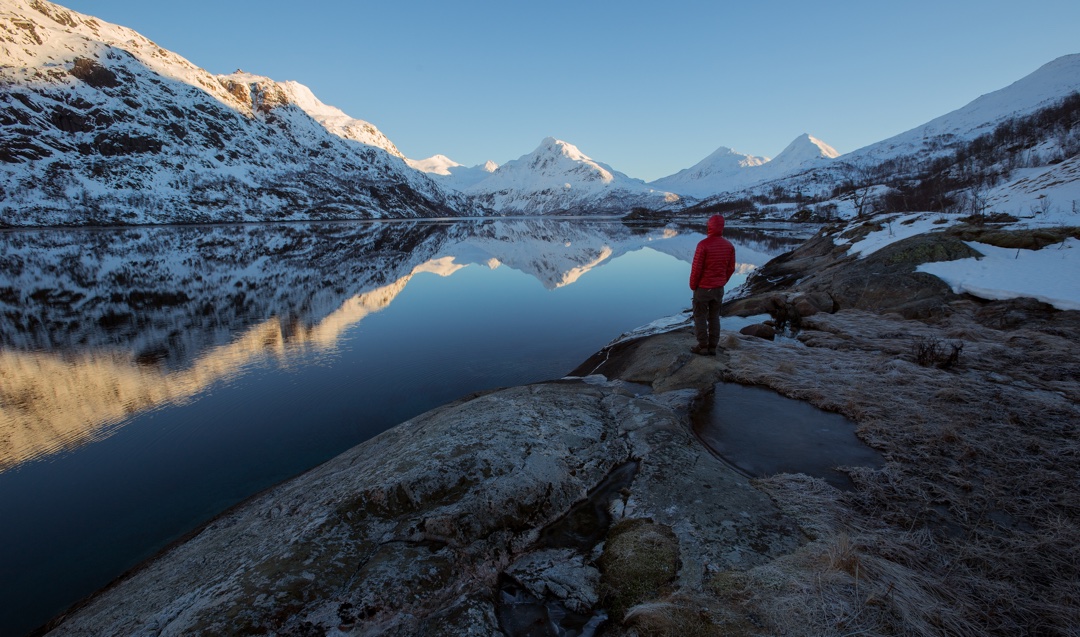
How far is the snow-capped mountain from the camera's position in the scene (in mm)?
106562

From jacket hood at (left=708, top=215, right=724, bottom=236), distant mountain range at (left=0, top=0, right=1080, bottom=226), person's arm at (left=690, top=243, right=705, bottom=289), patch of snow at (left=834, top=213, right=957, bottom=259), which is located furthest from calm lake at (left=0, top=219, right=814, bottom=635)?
distant mountain range at (left=0, top=0, right=1080, bottom=226)

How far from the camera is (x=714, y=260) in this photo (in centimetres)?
927

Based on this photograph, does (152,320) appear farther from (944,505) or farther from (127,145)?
(127,145)

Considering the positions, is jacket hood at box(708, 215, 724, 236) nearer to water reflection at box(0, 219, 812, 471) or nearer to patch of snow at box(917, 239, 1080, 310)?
patch of snow at box(917, 239, 1080, 310)

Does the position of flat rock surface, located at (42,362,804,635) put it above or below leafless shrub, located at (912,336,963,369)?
above

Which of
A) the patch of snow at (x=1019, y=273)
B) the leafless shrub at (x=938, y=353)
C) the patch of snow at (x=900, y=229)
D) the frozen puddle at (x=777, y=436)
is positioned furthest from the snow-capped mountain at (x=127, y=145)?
the patch of snow at (x=1019, y=273)

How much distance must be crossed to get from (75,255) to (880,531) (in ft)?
195

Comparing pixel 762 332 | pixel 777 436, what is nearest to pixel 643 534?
pixel 777 436

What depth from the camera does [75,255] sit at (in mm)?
39469

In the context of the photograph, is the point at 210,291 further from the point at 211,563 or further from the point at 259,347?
the point at 211,563

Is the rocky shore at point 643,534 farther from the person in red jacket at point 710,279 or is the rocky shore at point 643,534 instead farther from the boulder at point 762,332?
the boulder at point 762,332

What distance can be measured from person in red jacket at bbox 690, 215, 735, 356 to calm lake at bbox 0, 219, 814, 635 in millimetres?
4446

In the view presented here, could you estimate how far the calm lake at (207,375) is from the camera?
631 centimetres

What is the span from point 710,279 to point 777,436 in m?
4.08
